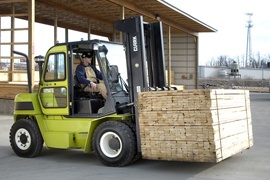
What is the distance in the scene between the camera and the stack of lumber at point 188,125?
6270 millimetres

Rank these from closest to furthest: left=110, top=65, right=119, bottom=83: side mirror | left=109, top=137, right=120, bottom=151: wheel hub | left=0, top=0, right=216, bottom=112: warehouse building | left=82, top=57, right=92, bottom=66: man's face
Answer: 1. left=109, top=137, right=120, bottom=151: wheel hub
2. left=110, top=65, right=119, bottom=83: side mirror
3. left=82, top=57, right=92, bottom=66: man's face
4. left=0, top=0, right=216, bottom=112: warehouse building

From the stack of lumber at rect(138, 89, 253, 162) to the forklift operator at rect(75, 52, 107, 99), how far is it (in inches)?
42.7

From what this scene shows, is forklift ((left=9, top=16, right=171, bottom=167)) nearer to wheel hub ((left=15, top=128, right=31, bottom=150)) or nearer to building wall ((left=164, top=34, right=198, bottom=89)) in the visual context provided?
wheel hub ((left=15, top=128, right=31, bottom=150))

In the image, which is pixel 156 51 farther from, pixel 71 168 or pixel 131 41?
pixel 71 168

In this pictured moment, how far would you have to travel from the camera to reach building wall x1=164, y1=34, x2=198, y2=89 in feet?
105

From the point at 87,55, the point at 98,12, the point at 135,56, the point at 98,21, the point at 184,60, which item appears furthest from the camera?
the point at 184,60

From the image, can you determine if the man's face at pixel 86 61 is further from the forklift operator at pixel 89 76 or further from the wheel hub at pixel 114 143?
the wheel hub at pixel 114 143

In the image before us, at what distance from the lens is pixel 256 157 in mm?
8219

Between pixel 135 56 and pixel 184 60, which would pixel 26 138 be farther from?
pixel 184 60

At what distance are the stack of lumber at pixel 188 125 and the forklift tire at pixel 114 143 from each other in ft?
0.94

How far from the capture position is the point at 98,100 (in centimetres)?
780

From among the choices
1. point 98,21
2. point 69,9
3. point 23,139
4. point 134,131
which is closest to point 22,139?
point 23,139

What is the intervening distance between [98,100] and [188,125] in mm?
2088

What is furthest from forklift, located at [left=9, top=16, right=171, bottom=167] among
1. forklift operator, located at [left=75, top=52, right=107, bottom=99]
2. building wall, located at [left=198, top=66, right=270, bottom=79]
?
building wall, located at [left=198, top=66, right=270, bottom=79]
